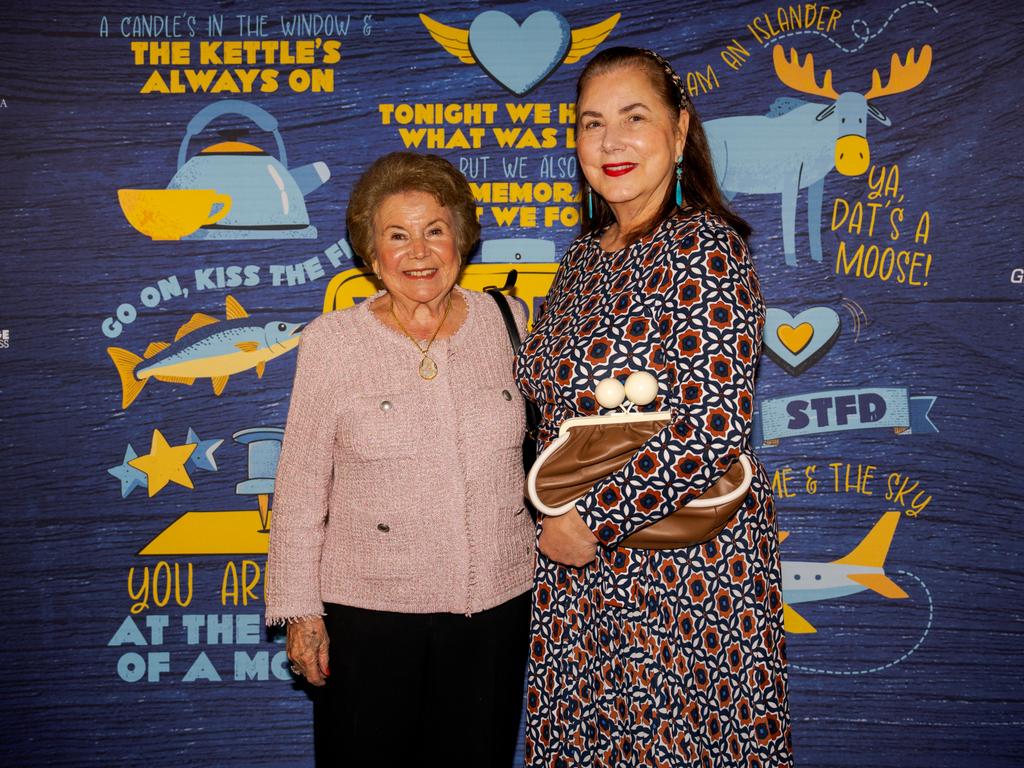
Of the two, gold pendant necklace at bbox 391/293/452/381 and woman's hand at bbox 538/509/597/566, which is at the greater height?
gold pendant necklace at bbox 391/293/452/381

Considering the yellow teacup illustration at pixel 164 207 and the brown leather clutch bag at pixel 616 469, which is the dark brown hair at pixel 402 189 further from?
the yellow teacup illustration at pixel 164 207

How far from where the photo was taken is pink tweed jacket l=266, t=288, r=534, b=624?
1.93 meters

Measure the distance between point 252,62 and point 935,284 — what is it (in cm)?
233

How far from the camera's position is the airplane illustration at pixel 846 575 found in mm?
2684

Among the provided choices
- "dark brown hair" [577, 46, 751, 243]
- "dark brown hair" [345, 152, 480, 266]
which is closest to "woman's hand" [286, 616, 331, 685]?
"dark brown hair" [345, 152, 480, 266]

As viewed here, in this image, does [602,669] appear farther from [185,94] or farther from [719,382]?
[185,94]

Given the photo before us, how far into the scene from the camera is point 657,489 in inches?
61.4

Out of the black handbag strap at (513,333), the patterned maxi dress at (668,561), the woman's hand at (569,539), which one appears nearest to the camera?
the patterned maxi dress at (668,561)

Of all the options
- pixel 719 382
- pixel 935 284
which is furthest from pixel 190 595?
pixel 935 284

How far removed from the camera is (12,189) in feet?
8.55

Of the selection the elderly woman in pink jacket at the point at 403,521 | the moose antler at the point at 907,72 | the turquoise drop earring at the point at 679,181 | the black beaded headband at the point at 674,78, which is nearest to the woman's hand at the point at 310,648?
the elderly woman in pink jacket at the point at 403,521

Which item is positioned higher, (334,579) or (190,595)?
(334,579)

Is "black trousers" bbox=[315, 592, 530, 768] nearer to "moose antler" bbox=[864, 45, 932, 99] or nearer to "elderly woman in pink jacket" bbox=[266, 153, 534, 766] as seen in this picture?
"elderly woman in pink jacket" bbox=[266, 153, 534, 766]

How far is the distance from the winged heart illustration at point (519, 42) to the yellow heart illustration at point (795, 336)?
1110 mm
